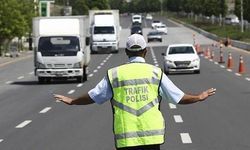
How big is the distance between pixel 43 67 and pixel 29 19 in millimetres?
42075

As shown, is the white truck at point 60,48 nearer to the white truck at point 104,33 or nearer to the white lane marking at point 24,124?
the white lane marking at point 24,124

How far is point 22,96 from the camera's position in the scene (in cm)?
2481

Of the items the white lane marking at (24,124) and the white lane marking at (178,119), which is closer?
the white lane marking at (24,124)

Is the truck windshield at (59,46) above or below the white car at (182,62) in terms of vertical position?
above

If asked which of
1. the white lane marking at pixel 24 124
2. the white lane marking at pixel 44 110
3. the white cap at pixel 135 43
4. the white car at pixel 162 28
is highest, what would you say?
the white cap at pixel 135 43

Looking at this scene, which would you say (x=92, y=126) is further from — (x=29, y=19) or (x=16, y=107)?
(x=29, y=19)

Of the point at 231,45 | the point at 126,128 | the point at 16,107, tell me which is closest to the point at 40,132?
the point at 16,107

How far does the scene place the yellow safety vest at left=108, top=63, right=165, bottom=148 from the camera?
19.3ft

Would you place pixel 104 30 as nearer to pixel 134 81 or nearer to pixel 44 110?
pixel 44 110

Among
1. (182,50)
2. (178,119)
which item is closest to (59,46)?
(182,50)

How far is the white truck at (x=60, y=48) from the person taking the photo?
98.1 ft

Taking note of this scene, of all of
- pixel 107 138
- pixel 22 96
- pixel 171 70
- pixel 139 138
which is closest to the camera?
pixel 139 138

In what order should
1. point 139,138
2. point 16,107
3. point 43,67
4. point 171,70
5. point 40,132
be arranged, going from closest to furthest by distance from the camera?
A: point 139,138 → point 40,132 → point 16,107 → point 43,67 → point 171,70

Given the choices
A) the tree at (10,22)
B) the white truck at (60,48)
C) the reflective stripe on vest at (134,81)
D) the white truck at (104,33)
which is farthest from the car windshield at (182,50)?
the reflective stripe on vest at (134,81)
